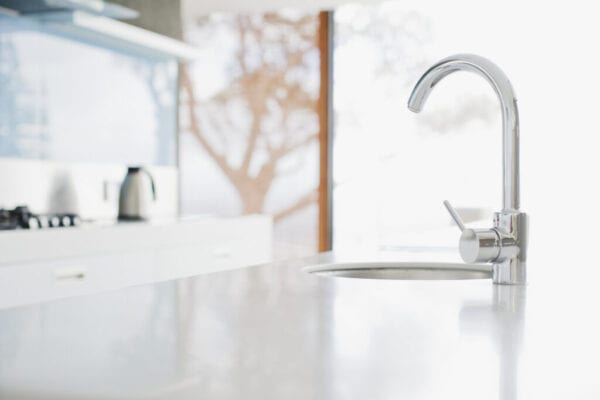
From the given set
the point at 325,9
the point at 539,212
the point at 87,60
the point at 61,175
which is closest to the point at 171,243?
the point at 61,175

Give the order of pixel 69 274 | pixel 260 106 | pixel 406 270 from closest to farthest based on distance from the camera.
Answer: pixel 406 270 < pixel 69 274 < pixel 260 106

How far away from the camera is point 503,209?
132cm

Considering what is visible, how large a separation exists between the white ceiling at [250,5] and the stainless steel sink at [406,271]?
4116 millimetres

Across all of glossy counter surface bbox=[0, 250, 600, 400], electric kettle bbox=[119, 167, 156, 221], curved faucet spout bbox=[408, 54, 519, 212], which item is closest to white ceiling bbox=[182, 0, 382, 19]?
electric kettle bbox=[119, 167, 156, 221]

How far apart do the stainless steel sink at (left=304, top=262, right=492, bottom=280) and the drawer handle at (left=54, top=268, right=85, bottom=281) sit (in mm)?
1519

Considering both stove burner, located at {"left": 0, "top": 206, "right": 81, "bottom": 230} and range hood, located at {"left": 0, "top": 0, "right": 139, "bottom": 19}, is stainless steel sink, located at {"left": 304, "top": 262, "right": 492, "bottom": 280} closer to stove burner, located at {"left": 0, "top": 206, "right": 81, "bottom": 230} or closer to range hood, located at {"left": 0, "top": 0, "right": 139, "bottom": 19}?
stove burner, located at {"left": 0, "top": 206, "right": 81, "bottom": 230}

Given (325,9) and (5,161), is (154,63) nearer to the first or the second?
(5,161)

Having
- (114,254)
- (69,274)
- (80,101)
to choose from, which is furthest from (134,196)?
(69,274)

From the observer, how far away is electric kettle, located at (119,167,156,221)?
395cm

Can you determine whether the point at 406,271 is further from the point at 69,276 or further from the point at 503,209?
the point at 69,276

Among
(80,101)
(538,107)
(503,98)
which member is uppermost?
(538,107)

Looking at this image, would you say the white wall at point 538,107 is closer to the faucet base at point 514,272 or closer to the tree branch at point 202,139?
the tree branch at point 202,139

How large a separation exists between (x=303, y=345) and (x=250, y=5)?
5.36 metres

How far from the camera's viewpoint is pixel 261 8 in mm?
5945
